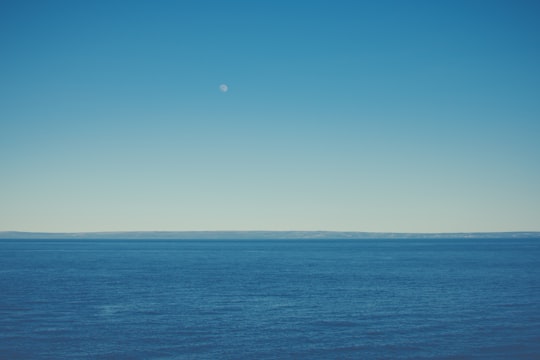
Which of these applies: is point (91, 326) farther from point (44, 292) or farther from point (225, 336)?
point (44, 292)

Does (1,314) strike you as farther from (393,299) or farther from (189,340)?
(393,299)

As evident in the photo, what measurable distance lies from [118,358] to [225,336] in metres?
10.2

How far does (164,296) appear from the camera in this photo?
62406 millimetres

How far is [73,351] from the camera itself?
36219 millimetres

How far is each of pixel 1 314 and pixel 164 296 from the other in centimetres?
2071

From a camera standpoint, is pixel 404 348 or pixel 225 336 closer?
pixel 404 348

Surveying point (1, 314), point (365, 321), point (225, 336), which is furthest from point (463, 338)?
point (1, 314)

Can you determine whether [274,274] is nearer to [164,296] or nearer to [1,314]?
[164,296]

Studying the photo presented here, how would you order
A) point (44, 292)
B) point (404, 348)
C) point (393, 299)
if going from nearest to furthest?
point (404, 348)
point (393, 299)
point (44, 292)

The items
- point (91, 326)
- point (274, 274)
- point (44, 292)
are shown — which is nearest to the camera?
point (91, 326)

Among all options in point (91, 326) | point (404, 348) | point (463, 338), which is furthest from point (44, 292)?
point (463, 338)

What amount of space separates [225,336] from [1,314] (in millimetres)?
28195

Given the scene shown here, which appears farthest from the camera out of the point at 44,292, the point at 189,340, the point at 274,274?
the point at 274,274

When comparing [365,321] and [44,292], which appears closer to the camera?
[365,321]
